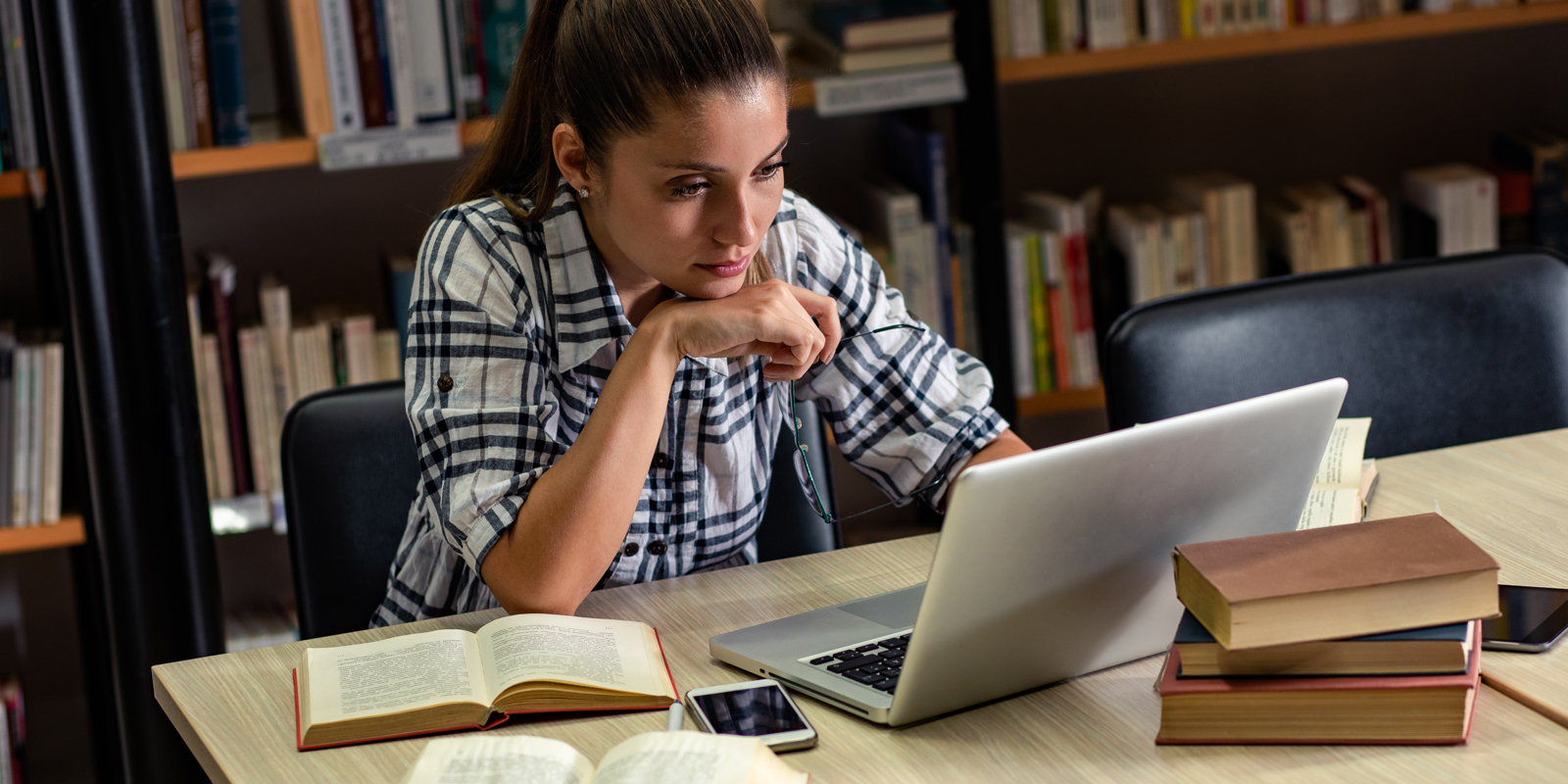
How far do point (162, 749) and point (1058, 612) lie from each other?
128 cm

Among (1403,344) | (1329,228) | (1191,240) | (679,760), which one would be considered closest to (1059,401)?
(1191,240)

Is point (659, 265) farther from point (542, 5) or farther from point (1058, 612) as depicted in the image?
point (1058, 612)

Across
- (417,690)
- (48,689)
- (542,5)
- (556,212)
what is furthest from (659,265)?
(48,689)

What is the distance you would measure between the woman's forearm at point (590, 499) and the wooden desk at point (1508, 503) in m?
0.58

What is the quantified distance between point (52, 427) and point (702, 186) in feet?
3.87

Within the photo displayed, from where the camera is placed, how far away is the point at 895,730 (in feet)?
2.78

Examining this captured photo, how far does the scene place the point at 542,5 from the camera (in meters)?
1.21

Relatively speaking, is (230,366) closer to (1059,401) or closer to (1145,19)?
(1059,401)

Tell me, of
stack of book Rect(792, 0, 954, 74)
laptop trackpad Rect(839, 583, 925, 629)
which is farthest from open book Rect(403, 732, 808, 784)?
stack of book Rect(792, 0, 954, 74)

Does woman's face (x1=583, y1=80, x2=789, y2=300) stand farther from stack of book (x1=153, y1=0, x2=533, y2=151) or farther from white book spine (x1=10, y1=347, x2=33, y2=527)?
white book spine (x1=10, y1=347, x2=33, y2=527)

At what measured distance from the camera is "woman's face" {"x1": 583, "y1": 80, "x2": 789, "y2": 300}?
105 centimetres

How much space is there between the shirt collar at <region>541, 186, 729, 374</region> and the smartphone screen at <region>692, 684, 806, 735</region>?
402 millimetres

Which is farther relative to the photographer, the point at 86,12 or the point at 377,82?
the point at 377,82

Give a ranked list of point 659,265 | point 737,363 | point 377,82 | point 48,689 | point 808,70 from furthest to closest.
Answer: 1. point 48,689
2. point 808,70
3. point 377,82
4. point 737,363
5. point 659,265
